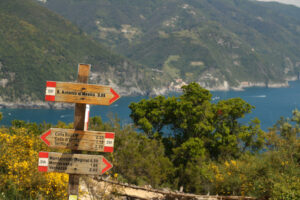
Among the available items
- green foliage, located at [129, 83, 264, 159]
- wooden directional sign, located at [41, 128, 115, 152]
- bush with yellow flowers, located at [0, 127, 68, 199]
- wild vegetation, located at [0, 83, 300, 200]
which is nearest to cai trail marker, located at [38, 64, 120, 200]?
wooden directional sign, located at [41, 128, 115, 152]

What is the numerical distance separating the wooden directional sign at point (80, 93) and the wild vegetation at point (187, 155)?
3937mm

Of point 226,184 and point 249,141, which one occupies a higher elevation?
point 249,141

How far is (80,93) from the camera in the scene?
711 centimetres

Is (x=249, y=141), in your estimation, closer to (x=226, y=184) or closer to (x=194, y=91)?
(x=194, y=91)

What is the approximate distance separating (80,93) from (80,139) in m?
1.00

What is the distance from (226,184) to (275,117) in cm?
11966

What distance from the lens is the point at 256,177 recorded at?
16188 millimetres

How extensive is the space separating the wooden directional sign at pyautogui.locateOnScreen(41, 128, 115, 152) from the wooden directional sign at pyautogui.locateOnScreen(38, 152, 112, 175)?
0.64 feet

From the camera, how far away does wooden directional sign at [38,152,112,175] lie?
7066 mm

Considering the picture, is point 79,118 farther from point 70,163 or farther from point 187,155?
point 187,155

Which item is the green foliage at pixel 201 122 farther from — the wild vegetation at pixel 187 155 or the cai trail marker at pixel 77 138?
the cai trail marker at pixel 77 138

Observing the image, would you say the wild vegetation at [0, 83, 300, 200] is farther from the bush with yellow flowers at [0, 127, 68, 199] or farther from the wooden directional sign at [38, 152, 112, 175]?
the wooden directional sign at [38, 152, 112, 175]

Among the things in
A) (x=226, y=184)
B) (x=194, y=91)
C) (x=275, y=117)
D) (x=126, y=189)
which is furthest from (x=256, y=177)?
(x=275, y=117)

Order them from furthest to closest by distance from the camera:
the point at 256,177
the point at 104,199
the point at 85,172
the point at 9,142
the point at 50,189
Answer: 1. the point at 256,177
2. the point at 9,142
3. the point at 104,199
4. the point at 50,189
5. the point at 85,172
